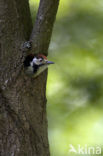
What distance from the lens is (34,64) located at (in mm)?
1008

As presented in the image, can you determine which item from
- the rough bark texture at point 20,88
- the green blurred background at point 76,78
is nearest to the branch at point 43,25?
the rough bark texture at point 20,88

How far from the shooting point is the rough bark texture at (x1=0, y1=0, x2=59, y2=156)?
0.88 meters

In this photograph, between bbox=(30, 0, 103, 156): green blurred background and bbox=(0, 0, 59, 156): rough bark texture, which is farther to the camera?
bbox=(30, 0, 103, 156): green blurred background

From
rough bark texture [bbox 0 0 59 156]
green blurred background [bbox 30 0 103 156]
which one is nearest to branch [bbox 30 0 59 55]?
rough bark texture [bbox 0 0 59 156]

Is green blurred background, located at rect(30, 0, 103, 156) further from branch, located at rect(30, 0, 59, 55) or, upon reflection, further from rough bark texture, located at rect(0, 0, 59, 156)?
branch, located at rect(30, 0, 59, 55)

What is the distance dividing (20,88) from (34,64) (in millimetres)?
142

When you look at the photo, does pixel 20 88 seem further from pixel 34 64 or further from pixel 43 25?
pixel 43 25

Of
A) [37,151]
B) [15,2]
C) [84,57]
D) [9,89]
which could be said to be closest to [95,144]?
[84,57]

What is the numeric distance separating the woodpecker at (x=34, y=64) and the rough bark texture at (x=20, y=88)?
0.08 ft

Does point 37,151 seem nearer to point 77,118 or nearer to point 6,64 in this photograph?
point 6,64

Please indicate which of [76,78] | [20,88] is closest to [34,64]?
[20,88]

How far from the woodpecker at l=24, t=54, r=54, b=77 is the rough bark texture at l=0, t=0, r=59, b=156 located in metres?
0.02

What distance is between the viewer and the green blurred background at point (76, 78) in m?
1.78

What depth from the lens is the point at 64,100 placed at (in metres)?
1.93
